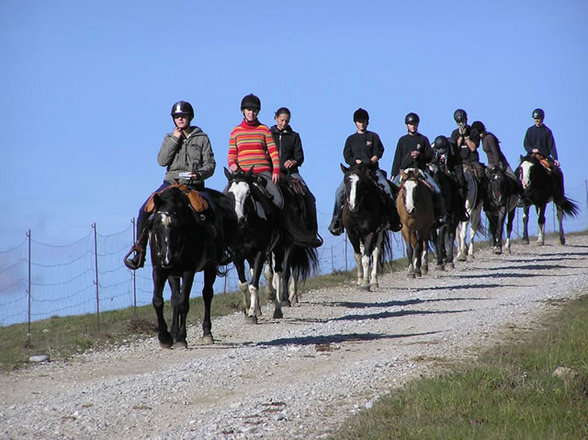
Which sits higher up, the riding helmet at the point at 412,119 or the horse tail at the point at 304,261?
the riding helmet at the point at 412,119

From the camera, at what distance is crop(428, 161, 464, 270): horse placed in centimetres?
2292

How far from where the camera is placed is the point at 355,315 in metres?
15.3

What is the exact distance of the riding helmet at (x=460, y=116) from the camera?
82.8ft

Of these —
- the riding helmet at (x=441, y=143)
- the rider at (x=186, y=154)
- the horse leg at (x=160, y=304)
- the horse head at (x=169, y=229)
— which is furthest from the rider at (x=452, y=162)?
the horse leg at (x=160, y=304)

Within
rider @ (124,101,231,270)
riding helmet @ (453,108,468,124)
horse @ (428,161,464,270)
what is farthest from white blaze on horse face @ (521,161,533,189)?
rider @ (124,101,231,270)

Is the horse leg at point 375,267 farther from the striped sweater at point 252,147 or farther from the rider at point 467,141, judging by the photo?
the rider at point 467,141

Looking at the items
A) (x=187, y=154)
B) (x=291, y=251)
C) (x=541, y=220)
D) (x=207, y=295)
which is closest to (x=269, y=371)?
(x=207, y=295)

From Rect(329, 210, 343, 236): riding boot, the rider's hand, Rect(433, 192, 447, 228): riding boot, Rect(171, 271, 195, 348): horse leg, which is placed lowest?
Rect(171, 271, 195, 348): horse leg

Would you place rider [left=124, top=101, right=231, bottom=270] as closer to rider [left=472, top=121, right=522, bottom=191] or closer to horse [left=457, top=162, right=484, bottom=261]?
horse [left=457, top=162, right=484, bottom=261]

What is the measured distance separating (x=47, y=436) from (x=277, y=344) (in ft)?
15.9

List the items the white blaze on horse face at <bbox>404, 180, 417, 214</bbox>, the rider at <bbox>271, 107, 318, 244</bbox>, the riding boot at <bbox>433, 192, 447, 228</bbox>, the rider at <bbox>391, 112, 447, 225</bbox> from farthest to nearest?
the riding boot at <bbox>433, 192, 447, 228</bbox>, the rider at <bbox>391, 112, 447, 225</bbox>, the white blaze on horse face at <bbox>404, 180, 417, 214</bbox>, the rider at <bbox>271, 107, 318, 244</bbox>

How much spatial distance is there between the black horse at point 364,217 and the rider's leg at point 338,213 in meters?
0.41

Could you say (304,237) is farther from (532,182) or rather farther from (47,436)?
(532,182)

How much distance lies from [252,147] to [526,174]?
15.9 m
